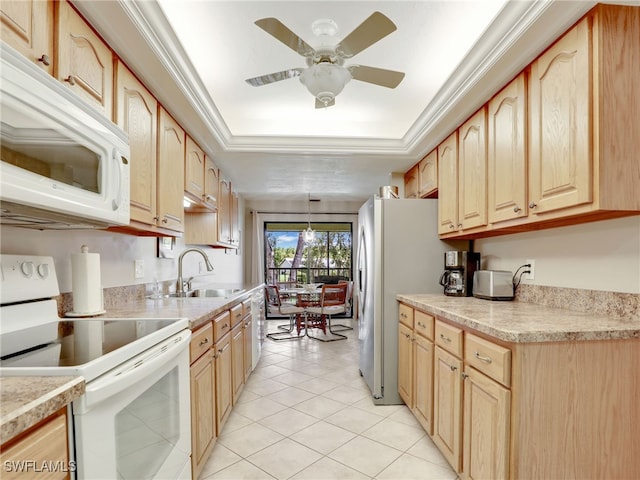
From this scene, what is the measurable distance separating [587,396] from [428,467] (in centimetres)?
99

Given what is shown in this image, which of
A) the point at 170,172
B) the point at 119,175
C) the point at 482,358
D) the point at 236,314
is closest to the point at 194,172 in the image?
the point at 170,172

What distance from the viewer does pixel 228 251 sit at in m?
4.85

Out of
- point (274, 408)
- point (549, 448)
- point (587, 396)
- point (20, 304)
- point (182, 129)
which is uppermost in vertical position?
point (182, 129)

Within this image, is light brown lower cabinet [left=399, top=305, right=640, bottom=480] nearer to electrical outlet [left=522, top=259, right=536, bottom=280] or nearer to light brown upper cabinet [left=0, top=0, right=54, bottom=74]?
electrical outlet [left=522, top=259, right=536, bottom=280]

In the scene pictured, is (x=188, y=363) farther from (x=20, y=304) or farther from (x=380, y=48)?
(x=380, y=48)

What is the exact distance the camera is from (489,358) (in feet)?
4.63

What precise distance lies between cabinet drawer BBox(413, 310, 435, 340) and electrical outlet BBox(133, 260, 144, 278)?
1.93 m

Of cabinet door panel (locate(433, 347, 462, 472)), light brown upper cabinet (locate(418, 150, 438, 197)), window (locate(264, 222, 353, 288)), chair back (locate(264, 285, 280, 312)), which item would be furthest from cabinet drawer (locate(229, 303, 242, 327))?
window (locate(264, 222, 353, 288))

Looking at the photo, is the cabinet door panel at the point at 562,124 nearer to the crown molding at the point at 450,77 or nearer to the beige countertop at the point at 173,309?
the crown molding at the point at 450,77

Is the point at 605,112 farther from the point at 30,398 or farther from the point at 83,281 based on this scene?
the point at 83,281

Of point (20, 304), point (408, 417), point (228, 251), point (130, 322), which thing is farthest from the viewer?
point (228, 251)

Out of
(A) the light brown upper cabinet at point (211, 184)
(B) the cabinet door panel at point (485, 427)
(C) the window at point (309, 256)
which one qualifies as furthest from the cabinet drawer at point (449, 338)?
(C) the window at point (309, 256)

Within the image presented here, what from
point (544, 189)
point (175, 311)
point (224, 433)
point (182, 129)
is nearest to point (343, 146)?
point (182, 129)

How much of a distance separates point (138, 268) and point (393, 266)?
191 cm
